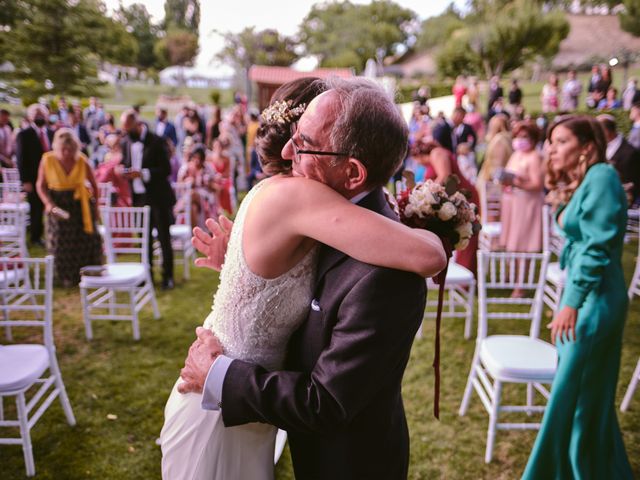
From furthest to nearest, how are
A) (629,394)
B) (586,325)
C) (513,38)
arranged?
(513,38) → (629,394) → (586,325)

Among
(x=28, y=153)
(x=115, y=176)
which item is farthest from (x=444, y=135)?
(x=28, y=153)

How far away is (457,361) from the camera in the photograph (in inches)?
181

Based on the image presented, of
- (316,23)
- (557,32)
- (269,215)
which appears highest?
(316,23)

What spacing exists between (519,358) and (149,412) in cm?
267

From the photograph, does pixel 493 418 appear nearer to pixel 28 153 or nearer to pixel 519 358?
Answer: pixel 519 358

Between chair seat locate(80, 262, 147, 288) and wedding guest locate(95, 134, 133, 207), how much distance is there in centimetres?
313

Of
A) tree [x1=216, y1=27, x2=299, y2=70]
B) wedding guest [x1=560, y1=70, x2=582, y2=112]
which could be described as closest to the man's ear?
wedding guest [x1=560, y1=70, x2=582, y2=112]

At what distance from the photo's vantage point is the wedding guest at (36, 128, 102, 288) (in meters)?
5.93

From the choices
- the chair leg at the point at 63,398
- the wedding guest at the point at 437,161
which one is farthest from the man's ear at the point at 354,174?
the wedding guest at the point at 437,161

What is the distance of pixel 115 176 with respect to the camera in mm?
7805

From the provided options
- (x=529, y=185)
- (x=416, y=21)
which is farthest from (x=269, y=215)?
(x=416, y=21)

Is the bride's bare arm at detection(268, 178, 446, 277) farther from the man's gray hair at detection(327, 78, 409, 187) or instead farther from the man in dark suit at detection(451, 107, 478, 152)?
the man in dark suit at detection(451, 107, 478, 152)

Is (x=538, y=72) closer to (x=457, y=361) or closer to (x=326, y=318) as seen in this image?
(x=457, y=361)

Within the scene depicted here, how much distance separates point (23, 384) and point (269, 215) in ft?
7.75
